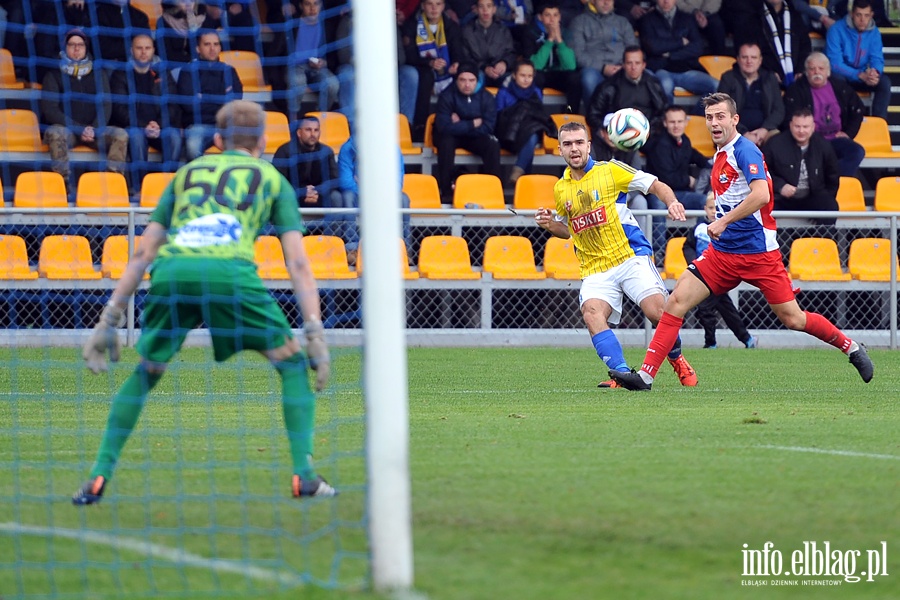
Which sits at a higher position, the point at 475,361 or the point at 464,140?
the point at 464,140

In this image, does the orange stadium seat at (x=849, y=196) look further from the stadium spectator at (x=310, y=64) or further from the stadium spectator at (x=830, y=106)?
the stadium spectator at (x=310, y=64)

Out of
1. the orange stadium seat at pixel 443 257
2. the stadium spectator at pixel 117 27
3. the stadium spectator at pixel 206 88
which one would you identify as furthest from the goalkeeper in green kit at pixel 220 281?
the orange stadium seat at pixel 443 257

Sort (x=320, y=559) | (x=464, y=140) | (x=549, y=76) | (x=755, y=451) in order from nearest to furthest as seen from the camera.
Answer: (x=320, y=559) < (x=755, y=451) < (x=464, y=140) < (x=549, y=76)

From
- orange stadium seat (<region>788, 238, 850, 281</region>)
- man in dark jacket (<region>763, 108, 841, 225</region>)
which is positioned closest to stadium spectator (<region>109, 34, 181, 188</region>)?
orange stadium seat (<region>788, 238, 850, 281</region>)

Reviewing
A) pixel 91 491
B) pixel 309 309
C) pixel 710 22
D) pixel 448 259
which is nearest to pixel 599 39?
pixel 710 22

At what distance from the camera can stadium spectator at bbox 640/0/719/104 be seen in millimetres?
Result: 17406

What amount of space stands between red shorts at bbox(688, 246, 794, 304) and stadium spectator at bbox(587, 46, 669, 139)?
270 inches

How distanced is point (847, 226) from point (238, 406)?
Answer: 9.03m

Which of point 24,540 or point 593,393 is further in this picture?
point 593,393

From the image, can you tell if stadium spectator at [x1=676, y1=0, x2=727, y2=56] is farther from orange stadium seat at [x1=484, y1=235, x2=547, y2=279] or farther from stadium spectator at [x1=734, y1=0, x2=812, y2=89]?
orange stadium seat at [x1=484, y1=235, x2=547, y2=279]

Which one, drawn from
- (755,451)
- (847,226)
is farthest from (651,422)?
(847,226)

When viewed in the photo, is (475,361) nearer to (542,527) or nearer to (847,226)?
(847,226)

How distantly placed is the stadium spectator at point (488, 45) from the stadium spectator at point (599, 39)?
102cm

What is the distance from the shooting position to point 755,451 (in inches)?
253
